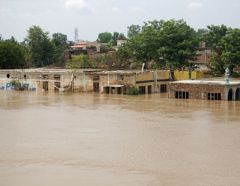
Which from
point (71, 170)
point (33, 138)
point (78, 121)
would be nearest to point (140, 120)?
point (78, 121)

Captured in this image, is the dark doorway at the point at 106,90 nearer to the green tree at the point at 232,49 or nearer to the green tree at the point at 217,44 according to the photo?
the green tree at the point at 217,44

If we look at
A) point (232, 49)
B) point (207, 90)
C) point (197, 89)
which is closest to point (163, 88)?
point (232, 49)

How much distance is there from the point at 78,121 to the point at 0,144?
6.26 metres

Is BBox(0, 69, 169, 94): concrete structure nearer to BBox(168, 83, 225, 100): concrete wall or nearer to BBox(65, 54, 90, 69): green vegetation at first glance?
BBox(168, 83, 225, 100): concrete wall

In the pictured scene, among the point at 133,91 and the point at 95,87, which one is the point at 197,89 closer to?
the point at 133,91

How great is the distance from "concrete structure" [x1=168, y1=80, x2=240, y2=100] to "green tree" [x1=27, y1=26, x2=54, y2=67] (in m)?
22.4

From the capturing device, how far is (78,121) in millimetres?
23875

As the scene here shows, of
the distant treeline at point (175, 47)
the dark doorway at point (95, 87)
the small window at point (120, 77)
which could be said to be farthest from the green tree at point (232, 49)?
the dark doorway at point (95, 87)

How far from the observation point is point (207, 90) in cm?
3219

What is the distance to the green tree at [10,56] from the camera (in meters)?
47.0

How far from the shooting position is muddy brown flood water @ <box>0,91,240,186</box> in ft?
45.5

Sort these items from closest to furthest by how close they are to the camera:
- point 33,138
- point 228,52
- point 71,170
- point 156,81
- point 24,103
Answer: point 71,170 → point 33,138 → point 24,103 → point 228,52 → point 156,81

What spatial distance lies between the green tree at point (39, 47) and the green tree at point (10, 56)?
353 cm

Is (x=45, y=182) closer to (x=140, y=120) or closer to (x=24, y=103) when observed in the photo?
(x=140, y=120)
